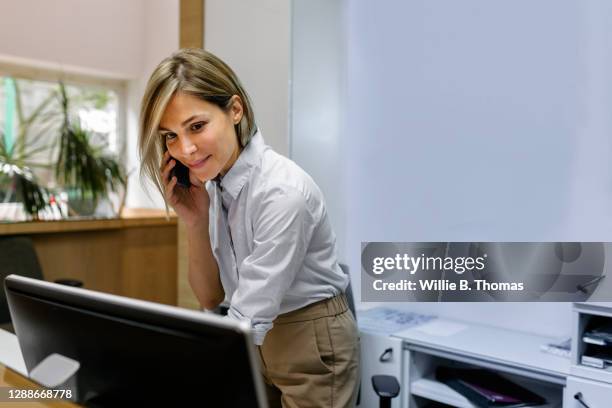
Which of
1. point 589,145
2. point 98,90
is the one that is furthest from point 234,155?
point 98,90

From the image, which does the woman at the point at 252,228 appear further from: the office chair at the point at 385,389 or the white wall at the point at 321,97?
the white wall at the point at 321,97

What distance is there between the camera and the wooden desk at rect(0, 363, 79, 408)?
1055mm

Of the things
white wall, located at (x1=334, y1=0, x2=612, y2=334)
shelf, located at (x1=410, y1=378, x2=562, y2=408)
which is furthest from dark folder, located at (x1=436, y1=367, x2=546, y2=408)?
white wall, located at (x1=334, y1=0, x2=612, y2=334)

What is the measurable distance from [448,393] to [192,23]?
2.23 m

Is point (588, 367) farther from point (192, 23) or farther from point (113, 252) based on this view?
point (113, 252)

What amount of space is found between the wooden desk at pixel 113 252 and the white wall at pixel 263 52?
81cm

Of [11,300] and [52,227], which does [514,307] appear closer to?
[11,300]

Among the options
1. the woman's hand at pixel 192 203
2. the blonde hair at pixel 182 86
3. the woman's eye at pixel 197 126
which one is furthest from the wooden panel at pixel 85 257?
the woman's eye at pixel 197 126

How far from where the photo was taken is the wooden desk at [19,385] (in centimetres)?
105

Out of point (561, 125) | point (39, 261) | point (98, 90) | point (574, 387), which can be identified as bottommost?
point (574, 387)

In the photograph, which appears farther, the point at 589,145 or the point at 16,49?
the point at 16,49

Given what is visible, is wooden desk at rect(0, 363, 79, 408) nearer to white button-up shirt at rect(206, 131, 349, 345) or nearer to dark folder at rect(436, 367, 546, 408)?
white button-up shirt at rect(206, 131, 349, 345)

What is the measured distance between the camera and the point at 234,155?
4.64ft

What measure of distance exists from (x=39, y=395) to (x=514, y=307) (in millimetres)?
2020
